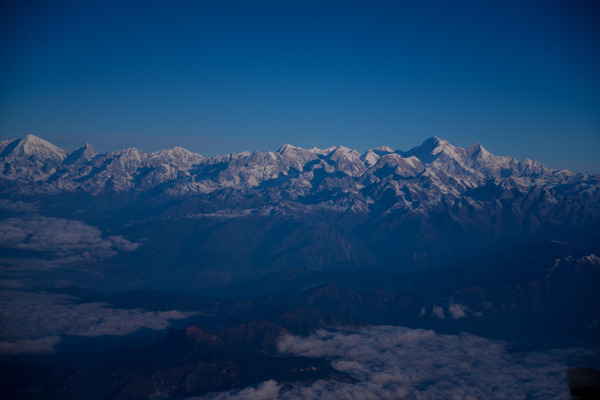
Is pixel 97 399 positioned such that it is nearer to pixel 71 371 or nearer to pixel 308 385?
pixel 71 371

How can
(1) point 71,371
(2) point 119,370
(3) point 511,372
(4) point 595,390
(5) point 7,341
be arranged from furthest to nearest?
(5) point 7,341
(3) point 511,372
(2) point 119,370
(1) point 71,371
(4) point 595,390

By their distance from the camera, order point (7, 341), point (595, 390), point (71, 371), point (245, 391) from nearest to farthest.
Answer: point (595, 390) < point (245, 391) < point (71, 371) < point (7, 341)

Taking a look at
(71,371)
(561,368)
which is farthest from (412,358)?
(71,371)

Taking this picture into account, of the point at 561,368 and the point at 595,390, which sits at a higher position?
the point at 595,390

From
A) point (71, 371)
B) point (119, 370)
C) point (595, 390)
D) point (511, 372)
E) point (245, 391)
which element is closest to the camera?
point (595, 390)

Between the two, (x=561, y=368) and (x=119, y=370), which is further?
(x=561, y=368)

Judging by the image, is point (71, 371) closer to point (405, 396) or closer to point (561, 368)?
point (405, 396)

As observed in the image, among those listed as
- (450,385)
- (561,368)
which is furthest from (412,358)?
(561,368)

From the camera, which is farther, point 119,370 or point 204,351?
point 204,351

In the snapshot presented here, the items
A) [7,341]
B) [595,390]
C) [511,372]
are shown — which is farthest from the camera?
[7,341]
